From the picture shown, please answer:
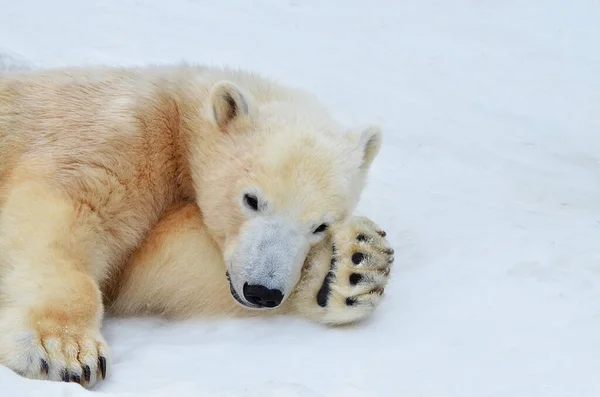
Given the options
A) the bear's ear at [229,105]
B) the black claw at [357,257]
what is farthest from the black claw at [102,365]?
the bear's ear at [229,105]

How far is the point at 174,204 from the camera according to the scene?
160 inches

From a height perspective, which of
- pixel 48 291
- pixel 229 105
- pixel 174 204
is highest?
pixel 229 105

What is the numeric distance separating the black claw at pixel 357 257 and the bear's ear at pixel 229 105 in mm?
881

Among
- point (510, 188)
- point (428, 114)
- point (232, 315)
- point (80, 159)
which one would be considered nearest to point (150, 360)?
point (232, 315)

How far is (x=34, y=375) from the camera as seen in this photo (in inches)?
112

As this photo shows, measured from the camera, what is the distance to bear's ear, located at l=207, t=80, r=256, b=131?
3.96m

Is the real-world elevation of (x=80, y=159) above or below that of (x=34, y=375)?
above

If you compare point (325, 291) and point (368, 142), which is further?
point (368, 142)

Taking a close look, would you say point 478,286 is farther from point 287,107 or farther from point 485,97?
point 485,97

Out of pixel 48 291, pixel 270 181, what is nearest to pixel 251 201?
pixel 270 181

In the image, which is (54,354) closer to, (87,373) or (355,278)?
(87,373)

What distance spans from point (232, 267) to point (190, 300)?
30 cm

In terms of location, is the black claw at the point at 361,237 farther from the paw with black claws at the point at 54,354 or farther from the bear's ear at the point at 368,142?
the paw with black claws at the point at 54,354

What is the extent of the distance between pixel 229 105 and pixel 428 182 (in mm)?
1999
